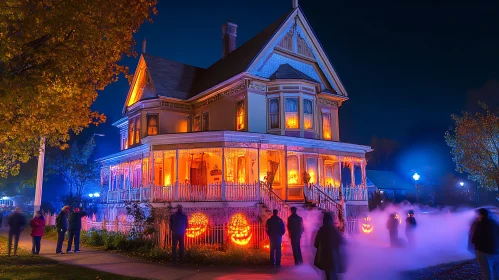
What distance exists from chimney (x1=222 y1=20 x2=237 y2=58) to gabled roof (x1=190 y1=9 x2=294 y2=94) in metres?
1.96

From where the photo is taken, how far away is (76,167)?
49438mm

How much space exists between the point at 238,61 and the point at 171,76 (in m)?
5.97

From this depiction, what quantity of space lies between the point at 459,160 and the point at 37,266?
3582 cm

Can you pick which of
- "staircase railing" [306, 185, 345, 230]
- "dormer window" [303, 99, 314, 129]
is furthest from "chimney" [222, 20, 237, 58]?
"staircase railing" [306, 185, 345, 230]

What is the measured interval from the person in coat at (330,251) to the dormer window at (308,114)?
1703 centimetres

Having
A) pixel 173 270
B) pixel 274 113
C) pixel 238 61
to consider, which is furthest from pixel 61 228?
pixel 238 61

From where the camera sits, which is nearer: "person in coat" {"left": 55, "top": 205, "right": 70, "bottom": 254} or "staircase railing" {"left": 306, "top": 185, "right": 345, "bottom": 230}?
"person in coat" {"left": 55, "top": 205, "right": 70, "bottom": 254}

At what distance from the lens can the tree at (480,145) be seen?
1341 inches

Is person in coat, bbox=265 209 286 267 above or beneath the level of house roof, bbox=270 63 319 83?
beneath

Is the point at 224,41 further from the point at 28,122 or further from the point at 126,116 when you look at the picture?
the point at 28,122

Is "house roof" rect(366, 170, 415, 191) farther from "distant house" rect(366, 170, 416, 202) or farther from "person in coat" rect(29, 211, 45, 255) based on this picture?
"person in coat" rect(29, 211, 45, 255)

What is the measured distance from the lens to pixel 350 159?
25.7m

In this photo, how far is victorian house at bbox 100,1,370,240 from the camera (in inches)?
786

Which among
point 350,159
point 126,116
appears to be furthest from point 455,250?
point 126,116
